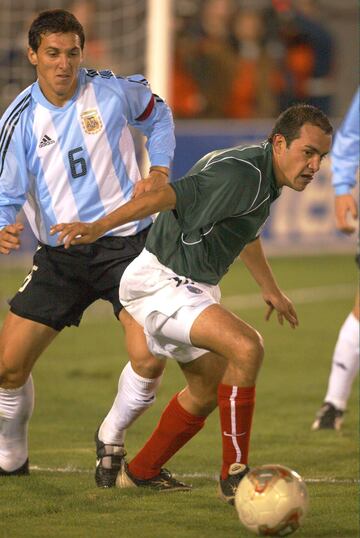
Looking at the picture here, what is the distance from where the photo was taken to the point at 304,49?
1789 cm

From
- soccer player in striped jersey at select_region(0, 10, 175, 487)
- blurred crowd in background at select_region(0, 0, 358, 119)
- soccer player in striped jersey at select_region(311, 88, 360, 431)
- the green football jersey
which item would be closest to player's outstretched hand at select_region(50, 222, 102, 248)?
the green football jersey

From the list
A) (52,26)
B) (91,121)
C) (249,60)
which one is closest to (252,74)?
(249,60)

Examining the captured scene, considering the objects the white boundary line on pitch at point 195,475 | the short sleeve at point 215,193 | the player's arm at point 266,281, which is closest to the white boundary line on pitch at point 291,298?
the white boundary line on pitch at point 195,475

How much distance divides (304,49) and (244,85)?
37.9 inches

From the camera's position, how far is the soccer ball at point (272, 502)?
194 inches

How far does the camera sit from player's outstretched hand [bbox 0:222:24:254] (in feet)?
18.2

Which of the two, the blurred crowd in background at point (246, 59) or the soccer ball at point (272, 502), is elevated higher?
the soccer ball at point (272, 502)

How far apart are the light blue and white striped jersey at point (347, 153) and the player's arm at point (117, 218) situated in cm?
240

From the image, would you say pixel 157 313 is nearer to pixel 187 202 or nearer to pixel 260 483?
pixel 187 202

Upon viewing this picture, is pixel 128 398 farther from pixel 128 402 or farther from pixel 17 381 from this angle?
pixel 17 381

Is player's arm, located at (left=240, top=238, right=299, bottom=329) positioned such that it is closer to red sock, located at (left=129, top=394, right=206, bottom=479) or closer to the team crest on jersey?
red sock, located at (left=129, top=394, right=206, bottom=479)

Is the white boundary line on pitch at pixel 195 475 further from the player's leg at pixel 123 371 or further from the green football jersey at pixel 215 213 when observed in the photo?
the green football jersey at pixel 215 213

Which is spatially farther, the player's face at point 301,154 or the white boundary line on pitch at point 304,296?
the white boundary line on pitch at point 304,296

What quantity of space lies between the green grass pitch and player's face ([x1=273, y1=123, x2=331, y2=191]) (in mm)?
1371
